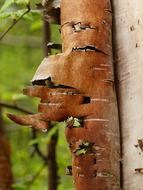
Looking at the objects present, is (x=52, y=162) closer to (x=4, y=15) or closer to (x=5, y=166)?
(x=5, y=166)

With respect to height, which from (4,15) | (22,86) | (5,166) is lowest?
(5,166)

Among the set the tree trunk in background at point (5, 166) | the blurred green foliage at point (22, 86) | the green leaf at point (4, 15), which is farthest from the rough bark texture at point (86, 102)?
the blurred green foliage at point (22, 86)

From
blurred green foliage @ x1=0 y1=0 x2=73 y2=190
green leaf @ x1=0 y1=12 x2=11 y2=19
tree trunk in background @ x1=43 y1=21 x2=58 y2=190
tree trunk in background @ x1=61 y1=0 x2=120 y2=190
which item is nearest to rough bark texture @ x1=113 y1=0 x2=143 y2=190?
tree trunk in background @ x1=61 y1=0 x2=120 y2=190

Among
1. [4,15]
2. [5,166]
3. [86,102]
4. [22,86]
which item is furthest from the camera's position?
[22,86]

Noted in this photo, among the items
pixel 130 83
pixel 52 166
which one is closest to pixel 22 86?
pixel 52 166

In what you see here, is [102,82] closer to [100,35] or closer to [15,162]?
[100,35]

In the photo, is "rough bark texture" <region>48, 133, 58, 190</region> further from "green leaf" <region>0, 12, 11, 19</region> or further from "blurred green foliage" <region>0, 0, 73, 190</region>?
"green leaf" <region>0, 12, 11, 19</region>
